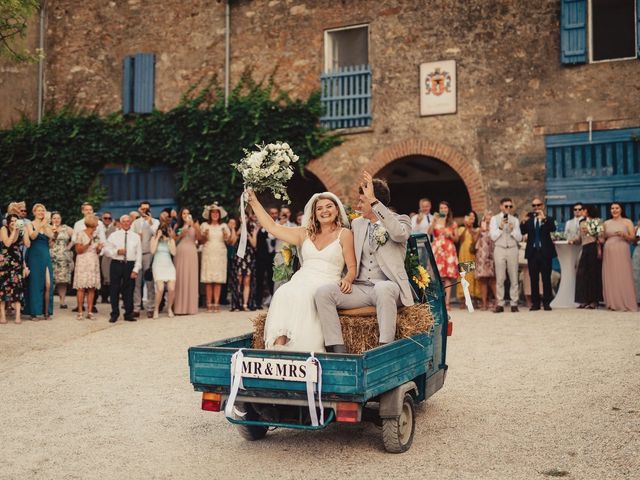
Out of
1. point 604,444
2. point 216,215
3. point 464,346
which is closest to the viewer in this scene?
point 604,444

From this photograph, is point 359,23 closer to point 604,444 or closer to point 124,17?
point 124,17

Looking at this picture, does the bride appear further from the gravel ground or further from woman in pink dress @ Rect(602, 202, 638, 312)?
woman in pink dress @ Rect(602, 202, 638, 312)

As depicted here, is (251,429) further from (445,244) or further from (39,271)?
(445,244)

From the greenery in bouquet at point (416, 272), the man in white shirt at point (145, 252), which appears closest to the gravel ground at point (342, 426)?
the greenery in bouquet at point (416, 272)

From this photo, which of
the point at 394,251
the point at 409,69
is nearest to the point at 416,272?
the point at 394,251

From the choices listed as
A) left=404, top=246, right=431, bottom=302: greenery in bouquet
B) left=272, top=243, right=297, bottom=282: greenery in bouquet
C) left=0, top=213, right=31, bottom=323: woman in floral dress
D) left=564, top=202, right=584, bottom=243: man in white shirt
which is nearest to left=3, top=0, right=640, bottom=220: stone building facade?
left=564, top=202, right=584, bottom=243: man in white shirt

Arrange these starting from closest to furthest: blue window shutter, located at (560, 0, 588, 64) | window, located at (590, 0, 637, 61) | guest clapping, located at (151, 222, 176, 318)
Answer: guest clapping, located at (151, 222, 176, 318), blue window shutter, located at (560, 0, 588, 64), window, located at (590, 0, 637, 61)

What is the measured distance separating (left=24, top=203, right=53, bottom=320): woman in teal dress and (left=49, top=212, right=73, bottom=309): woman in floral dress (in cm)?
170

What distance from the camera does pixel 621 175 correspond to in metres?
15.8

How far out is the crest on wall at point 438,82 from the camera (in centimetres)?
1722

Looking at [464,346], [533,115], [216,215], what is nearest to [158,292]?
[216,215]

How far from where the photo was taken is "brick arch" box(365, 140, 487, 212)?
1695 centimetres

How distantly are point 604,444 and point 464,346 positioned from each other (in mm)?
4536

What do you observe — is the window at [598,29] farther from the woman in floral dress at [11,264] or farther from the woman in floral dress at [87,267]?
the woman in floral dress at [11,264]
